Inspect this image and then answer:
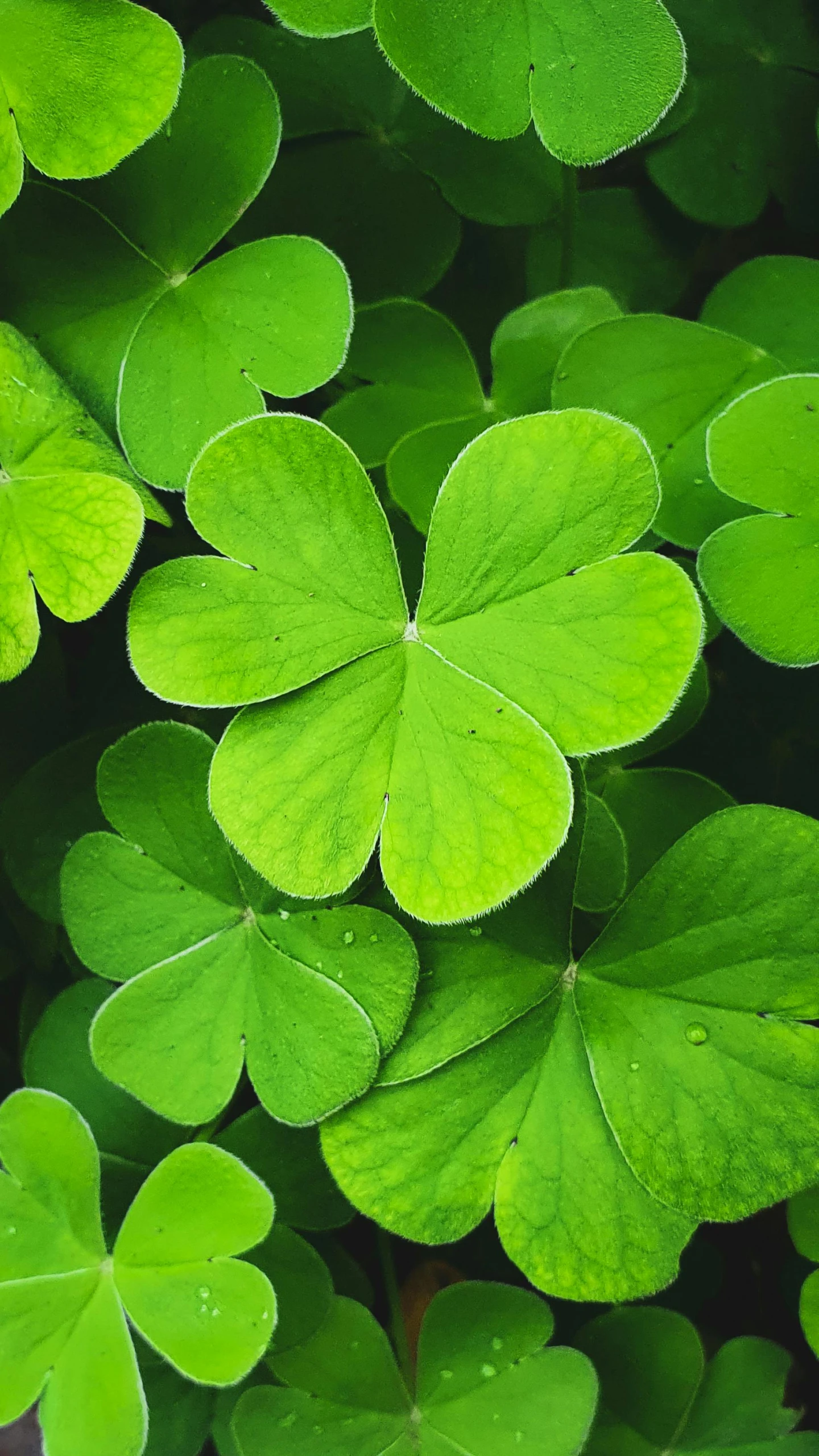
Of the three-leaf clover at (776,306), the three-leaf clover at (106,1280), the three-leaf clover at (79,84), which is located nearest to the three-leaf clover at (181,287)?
the three-leaf clover at (79,84)

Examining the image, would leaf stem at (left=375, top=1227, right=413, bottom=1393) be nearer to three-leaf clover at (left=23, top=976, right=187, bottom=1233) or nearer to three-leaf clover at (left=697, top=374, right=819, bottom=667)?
three-leaf clover at (left=23, top=976, right=187, bottom=1233)

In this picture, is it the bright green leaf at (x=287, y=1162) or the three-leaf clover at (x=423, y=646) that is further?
the bright green leaf at (x=287, y=1162)

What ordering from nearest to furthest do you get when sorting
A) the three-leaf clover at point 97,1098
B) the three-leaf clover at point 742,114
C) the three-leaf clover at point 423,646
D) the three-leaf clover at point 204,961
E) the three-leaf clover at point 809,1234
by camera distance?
the three-leaf clover at point 423,646
the three-leaf clover at point 204,961
the three-leaf clover at point 809,1234
the three-leaf clover at point 97,1098
the three-leaf clover at point 742,114

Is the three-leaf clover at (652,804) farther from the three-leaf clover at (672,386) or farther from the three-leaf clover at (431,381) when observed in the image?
the three-leaf clover at (431,381)

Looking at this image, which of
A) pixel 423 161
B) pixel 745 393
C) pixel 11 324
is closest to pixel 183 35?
pixel 423 161

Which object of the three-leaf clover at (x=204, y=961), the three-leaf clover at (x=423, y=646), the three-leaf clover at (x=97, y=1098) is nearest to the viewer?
the three-leaf clover at (x=423, y=646)

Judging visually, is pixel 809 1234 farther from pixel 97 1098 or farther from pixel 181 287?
pixel 181 287
